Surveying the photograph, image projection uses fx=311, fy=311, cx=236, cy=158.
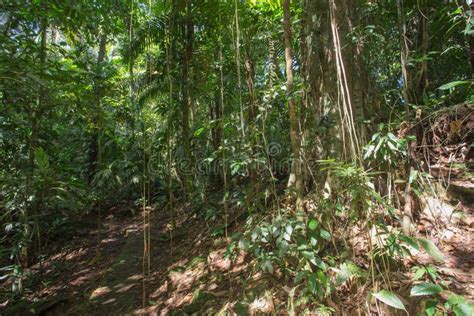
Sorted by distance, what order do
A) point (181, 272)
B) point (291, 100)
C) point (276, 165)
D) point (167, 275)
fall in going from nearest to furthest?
point (291, 100) → point (181, 272) → point (167, 275) → point (276, 165)

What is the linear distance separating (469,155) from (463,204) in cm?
109

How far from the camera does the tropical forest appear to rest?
212 centimetres

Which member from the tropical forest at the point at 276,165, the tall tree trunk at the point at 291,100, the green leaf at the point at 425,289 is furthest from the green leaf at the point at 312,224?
the green leaf at the point at 425,289

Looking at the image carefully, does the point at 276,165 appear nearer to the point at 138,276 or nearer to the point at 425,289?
the point at 138,276

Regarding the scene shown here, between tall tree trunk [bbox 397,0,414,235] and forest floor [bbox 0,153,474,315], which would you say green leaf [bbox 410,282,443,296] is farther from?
Result: tall tree trunk [bbox 397,0,414,235]

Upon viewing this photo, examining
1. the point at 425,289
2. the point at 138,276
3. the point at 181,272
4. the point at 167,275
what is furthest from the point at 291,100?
the point at 138,276

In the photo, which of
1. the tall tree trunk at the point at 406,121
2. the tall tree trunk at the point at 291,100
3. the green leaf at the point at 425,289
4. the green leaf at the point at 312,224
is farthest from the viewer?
the tall tree trunk at the point at 291,100

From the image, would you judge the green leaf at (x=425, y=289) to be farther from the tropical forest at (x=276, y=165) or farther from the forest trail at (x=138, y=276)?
the forest trail at (x=138, y=276)

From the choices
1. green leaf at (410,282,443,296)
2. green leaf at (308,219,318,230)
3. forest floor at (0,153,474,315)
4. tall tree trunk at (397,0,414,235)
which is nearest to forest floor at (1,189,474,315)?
forest floor at (0,153,474,315)

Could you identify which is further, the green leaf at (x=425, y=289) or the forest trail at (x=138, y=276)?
the forest trail at (x=138, y=276)

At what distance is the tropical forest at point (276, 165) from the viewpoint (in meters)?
2.12

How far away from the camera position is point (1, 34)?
2730mm

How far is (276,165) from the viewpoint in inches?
182

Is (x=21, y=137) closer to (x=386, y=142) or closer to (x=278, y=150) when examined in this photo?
(x=278, y=150)
